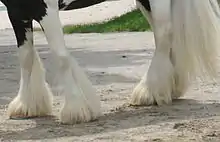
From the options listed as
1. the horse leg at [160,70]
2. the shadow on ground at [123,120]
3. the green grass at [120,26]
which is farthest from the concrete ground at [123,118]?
the green grass at [120,26]

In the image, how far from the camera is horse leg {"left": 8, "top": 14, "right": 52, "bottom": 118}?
5.91 m

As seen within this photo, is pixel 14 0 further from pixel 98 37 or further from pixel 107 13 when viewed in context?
pixel 107 13

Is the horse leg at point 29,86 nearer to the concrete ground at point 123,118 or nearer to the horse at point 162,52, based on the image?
the horse at point 162,52

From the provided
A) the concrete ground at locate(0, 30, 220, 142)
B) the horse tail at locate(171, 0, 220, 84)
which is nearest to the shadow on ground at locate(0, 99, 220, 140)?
the concrete ground at locate(0, 30, 220, 142)

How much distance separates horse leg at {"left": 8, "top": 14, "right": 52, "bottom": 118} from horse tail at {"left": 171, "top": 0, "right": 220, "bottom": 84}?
4.07 ft

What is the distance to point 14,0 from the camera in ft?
18.5

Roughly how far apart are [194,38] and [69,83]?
1.32m

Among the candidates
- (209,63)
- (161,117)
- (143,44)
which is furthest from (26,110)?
(143,44)

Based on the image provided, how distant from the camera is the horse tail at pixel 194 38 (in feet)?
20.0

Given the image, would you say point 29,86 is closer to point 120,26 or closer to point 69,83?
point 69,83

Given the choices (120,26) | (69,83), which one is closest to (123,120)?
(69,83)

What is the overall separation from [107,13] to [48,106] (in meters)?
17.8

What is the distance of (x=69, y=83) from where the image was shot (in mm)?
5488

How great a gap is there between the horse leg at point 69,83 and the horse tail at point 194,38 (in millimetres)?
1011
